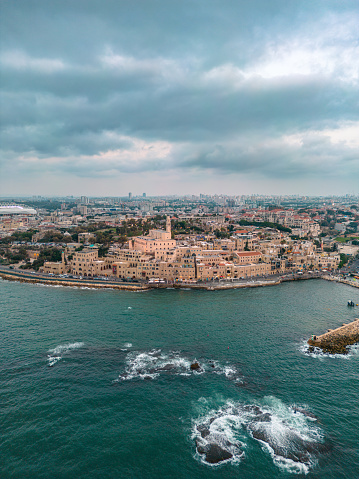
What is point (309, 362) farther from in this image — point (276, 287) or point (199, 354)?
point (276, 287)

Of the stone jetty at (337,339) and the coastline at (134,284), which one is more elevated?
the stone jetty at (337,339)

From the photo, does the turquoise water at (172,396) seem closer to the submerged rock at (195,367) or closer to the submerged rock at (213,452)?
the submerged rock at (213,452)

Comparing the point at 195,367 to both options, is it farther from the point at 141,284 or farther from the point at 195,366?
the point at 141,284

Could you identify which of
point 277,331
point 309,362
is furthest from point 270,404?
point 277,331

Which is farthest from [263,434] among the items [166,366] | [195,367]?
[166,366]

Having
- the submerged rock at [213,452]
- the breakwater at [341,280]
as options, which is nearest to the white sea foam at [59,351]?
the submerged rock at [213,452]
